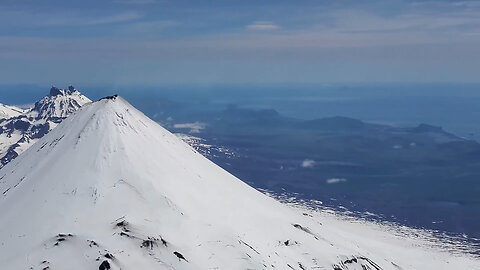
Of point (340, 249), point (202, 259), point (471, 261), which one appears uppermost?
point (202, 259)

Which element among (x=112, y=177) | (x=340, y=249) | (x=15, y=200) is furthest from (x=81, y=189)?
(x=340, y=249)

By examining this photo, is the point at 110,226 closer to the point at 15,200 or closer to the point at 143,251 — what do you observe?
the point at 143,251

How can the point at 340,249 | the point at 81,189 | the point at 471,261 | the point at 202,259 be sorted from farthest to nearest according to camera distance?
the point at 471,261
the point at 340,249
the point at 81,189
the point at 202,259

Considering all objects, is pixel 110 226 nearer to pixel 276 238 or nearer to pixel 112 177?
pixel 112 177

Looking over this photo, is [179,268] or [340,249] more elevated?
[179,268]

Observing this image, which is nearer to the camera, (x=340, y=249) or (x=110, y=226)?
(x=110, y=226)

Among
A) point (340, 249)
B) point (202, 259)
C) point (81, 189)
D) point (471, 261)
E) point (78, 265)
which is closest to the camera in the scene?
point (78, 265)

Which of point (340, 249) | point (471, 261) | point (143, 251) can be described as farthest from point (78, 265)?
point (471, 261)
